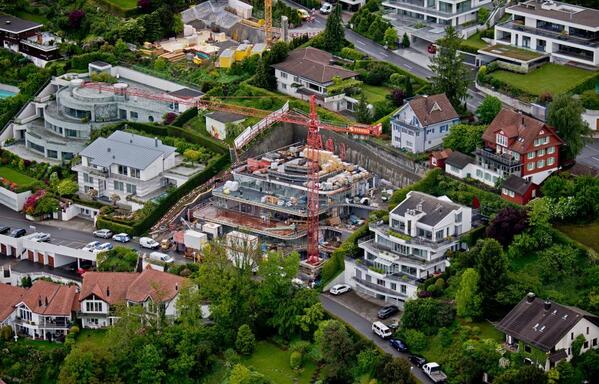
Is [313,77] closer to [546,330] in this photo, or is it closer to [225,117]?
[225,117]

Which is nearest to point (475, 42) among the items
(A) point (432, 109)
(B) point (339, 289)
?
(A) point (432, 109)

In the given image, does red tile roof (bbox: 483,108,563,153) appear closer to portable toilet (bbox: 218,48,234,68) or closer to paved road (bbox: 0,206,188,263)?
paved road (bbox: 0,206,188,263)

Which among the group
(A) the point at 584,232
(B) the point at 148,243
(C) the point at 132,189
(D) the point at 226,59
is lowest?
(B) the point at 148,243

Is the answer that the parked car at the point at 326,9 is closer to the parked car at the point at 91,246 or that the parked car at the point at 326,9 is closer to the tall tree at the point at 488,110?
the tall tree at the point at 488,110

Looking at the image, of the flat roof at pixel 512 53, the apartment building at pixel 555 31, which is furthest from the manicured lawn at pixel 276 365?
the apartment building at pixel 555 31

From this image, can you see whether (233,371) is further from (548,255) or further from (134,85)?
(134,85)

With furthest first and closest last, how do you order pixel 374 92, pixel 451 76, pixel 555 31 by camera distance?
pixel 374 92 < pixel 555 31 < pixel 451 76

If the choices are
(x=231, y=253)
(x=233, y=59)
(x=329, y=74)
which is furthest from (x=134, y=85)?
(x=231, y=253)
